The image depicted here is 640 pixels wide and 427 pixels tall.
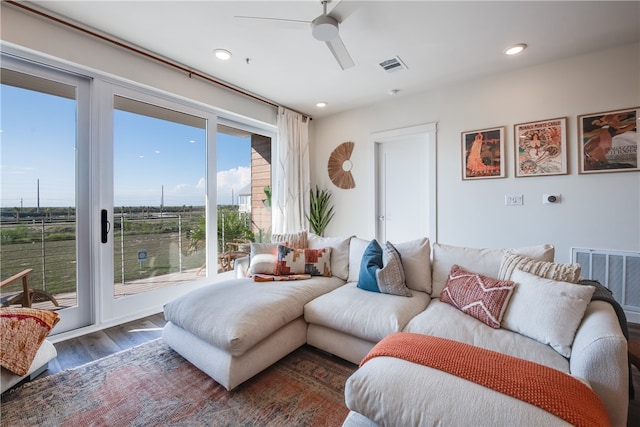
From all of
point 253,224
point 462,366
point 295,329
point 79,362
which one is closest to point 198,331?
point 295,329

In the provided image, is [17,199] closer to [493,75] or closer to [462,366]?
[462,366]

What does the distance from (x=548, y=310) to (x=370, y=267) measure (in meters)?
1.13

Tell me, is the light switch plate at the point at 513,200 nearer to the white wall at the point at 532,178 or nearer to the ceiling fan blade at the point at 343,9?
the white wall at the point at 532,178

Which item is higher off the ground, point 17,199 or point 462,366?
point 17,199

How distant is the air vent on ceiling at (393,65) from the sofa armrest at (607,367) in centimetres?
256

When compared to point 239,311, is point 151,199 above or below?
above

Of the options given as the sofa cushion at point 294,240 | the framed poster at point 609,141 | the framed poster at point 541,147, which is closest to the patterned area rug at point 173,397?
the sofa cushion at point 294,240

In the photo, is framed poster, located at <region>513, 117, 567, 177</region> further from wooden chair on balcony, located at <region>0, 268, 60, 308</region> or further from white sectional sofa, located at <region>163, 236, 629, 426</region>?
wooden chair on balcony, located at <region>0, 268, 60, 308</region>

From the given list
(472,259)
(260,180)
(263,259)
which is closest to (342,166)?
(260,180)

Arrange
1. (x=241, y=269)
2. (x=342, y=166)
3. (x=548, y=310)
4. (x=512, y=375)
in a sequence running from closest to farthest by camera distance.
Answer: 1. (x=512, y=375)
2. (x=548, y=310)
3. (x=241, y=269)
4. (x=342, y=166)

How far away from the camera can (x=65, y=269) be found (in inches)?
93.1

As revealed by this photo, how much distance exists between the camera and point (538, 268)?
1.71 m

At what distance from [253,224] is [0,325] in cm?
258

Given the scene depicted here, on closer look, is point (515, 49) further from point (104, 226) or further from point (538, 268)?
point (104, 226)
